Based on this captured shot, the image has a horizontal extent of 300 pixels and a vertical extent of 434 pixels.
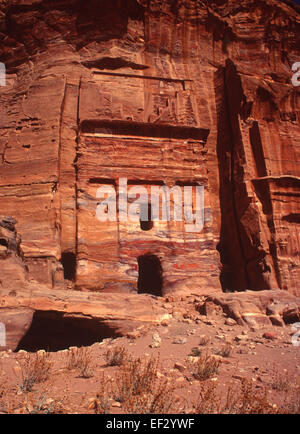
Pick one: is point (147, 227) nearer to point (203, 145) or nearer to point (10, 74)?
point (203, 145)

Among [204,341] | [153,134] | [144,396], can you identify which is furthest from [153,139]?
[144,396]

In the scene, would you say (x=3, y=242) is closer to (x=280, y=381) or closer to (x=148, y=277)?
(x=280, y=381)

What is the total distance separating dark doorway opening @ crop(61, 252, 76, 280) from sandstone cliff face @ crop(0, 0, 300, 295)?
54 millimetres

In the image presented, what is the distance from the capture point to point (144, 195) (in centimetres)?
1280

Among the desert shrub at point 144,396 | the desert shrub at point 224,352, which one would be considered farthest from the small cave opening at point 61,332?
the desert shrub at point 144,396

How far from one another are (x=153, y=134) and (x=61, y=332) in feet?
29.8

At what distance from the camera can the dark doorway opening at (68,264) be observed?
12120mm

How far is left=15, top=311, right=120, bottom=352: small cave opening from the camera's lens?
22.8 ft

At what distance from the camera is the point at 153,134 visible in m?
13.5

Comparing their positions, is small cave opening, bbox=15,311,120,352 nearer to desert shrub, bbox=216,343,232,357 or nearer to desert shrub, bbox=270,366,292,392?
desert shrub, bbox=216,343,232,357

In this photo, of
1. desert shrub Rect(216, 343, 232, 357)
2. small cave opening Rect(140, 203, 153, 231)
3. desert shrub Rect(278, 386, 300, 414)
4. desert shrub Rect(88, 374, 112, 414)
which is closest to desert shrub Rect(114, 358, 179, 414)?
desert shrub Rect(88, 374, 112, 414)

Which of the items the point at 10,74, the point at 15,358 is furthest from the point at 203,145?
the point at 15,358

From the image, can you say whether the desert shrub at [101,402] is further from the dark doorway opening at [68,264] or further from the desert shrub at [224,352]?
the dark doorway opening at [68,264]
